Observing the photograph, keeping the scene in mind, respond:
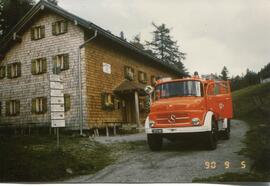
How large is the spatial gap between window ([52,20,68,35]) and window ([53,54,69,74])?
1092 mm

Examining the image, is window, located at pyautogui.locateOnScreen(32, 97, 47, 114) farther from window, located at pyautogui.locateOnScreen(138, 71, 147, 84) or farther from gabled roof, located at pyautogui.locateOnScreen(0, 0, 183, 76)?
window, located at pyautogui.locateOnScreen(138, 71, 147, 84)

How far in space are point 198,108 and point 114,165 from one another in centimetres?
262

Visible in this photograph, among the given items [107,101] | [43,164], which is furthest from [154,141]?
[107,101]

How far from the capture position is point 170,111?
30.2 ft

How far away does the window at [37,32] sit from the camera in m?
17.3

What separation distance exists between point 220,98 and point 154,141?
2.25m

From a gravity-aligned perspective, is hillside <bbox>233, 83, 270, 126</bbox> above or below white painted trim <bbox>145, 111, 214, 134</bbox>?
above

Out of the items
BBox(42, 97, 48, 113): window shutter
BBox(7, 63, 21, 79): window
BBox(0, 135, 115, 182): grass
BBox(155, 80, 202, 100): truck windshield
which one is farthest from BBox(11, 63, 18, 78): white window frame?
BBox(155, 80, 202, 100): truck windshield

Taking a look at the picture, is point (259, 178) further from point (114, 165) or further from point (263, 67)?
point (114, 165)

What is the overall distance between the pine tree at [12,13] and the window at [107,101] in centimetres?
583

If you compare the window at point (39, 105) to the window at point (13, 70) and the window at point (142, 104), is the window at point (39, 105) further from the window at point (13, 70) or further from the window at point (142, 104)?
the window at point (142, 104)

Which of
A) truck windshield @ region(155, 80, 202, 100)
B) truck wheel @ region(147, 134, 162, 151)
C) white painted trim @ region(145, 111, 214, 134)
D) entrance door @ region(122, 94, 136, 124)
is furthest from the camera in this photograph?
entrance door @ region(122, 94, 136, 124)

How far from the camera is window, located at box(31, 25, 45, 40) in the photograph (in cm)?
1725

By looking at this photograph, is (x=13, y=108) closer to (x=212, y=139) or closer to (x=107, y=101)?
(x=107, y=101)
